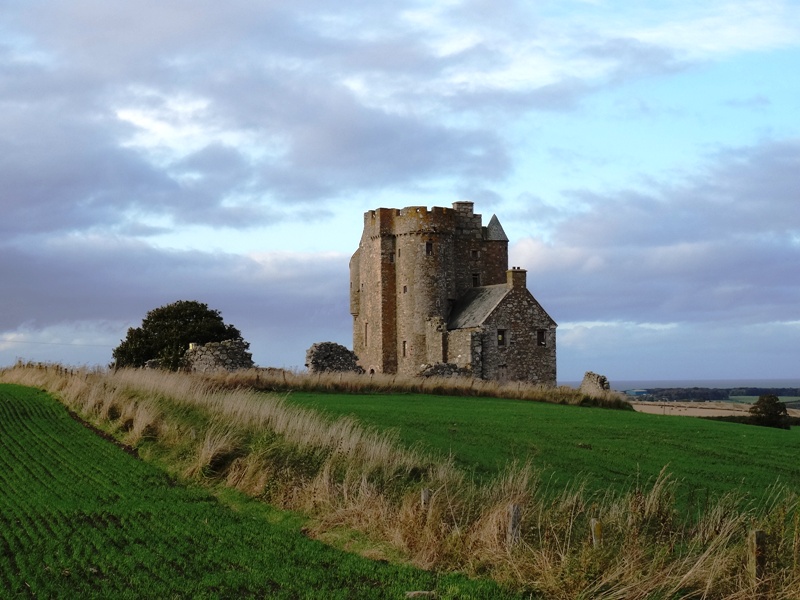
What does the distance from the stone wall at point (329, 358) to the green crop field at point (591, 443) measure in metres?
13.6

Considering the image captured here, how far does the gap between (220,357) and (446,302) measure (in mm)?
19379

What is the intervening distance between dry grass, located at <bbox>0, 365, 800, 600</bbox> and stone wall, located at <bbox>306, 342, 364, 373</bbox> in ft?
77.3

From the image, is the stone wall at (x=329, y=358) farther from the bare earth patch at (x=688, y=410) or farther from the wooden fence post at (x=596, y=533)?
the wooden fence post at (x=596, y=533)

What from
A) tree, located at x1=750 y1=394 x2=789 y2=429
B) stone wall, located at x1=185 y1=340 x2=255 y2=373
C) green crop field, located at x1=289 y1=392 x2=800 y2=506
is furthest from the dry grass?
tree, located at x1=750 y1=394 x2=789 y2=429

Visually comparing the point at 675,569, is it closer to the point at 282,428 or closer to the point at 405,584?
the point at 405,584

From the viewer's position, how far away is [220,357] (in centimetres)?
3834

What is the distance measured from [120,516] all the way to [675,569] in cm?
763

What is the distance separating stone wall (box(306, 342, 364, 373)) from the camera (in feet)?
144

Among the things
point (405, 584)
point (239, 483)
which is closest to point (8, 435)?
point (239, 483)

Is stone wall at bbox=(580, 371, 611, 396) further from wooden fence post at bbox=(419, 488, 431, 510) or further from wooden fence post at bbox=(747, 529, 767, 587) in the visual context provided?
wooden fence post at bbox=(747, 529, 767, 587)

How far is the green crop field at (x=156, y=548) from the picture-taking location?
9.40 m

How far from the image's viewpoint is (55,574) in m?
9.88

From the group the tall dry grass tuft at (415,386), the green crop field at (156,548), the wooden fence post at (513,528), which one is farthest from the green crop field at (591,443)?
the green crop field at (156,548)

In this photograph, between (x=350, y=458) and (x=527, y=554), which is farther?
(x=350, y=458)
